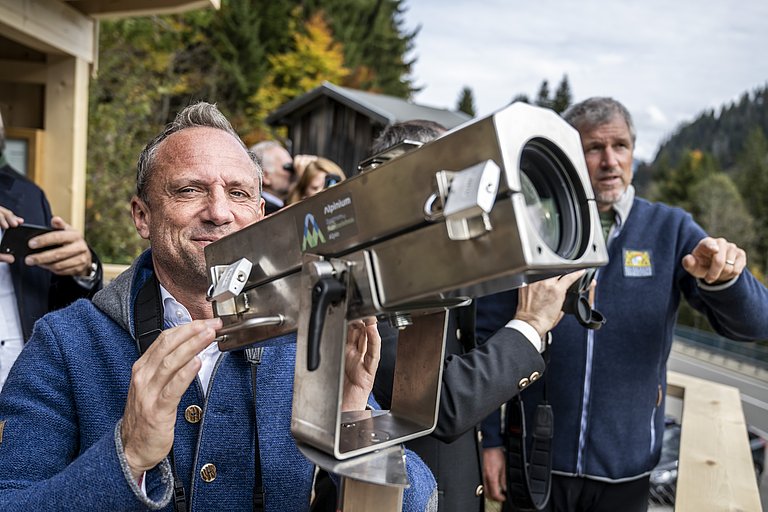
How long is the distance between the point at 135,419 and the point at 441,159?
78 cm

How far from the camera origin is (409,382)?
1.33 m

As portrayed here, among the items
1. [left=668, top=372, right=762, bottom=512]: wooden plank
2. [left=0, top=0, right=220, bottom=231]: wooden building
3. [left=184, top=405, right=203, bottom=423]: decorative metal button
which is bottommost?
[left=668, top=372, right=762, bottom=512]: wooden plank

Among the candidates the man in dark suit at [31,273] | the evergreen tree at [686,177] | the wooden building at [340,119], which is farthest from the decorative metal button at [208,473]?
the evergreen tree at [686,177]

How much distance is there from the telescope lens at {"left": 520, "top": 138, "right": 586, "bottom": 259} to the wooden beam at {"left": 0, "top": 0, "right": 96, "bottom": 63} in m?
2.92

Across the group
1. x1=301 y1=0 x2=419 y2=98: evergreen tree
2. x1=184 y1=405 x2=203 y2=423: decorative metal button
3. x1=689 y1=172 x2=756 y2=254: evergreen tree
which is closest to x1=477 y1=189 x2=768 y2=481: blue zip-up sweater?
x1=184 y1=405 x2=203 y2=423: decorative metal button

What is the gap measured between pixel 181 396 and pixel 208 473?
324 millimetres

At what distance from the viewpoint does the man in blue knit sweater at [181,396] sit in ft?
4.07

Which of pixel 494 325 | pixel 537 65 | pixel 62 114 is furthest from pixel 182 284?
pixel 537 65

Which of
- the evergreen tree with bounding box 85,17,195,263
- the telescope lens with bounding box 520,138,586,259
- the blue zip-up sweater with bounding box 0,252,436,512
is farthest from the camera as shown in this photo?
the evergreen tree with bounding box 85,17,195,263

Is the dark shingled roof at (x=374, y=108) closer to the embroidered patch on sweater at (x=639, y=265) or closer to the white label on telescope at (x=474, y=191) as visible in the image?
the embroidered patch on sweater at (x=639, y=265)

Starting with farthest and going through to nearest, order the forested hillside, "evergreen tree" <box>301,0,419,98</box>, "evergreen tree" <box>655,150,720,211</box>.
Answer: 1. "evergreen tree" <box>655,150,720,211</box>
2. the forested hillside
3. "evergreen tree" <box>301,0,419,98</box>

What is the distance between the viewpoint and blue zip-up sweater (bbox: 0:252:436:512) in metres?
1.38

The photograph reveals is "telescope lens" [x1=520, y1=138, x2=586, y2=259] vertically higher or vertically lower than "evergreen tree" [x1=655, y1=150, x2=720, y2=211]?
lower

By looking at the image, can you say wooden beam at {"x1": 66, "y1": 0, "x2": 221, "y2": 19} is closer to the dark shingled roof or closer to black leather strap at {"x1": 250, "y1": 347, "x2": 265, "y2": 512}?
black leather strap at {"x1": 250, "y1": 347, "x2": 265, "y2": 512}
